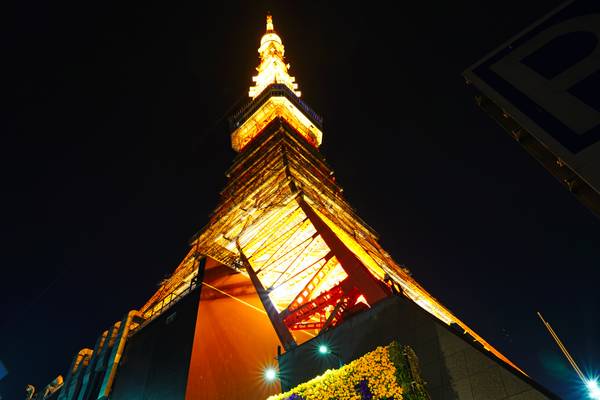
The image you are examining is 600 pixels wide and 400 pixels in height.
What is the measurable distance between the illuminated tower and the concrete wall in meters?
0.07

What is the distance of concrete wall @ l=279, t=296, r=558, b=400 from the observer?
6.98 meters

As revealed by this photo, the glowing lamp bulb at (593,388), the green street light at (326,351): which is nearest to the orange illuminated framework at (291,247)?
the green street light at (326,351)

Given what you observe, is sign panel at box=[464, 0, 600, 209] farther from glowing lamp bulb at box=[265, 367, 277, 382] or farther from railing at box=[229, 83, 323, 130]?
Answer: railing at box=[229, 83, 323, 130]

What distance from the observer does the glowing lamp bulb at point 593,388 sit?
9391 mm

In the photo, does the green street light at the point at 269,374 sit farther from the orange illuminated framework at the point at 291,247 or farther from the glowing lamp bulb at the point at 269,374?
the orange illuminated framework at the point at 291,247

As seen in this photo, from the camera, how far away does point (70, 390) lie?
2073cm

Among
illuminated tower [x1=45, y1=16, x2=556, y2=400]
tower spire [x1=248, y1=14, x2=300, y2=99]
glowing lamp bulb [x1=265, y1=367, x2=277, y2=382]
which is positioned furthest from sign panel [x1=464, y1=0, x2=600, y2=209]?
tower spire [x1=248, y1=14, x2=300, y2=99]

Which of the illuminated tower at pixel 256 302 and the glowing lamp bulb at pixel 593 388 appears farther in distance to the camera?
the illuminated tower at pixel 256 302

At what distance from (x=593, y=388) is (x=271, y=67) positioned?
144 feet

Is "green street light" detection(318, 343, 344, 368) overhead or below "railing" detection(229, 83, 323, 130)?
below

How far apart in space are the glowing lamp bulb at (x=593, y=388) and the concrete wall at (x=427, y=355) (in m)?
4.54

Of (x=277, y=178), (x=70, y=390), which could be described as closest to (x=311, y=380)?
(x=277, y=178)

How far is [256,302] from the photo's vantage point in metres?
17.5

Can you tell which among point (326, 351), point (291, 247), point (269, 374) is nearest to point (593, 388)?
point (326, 351)
